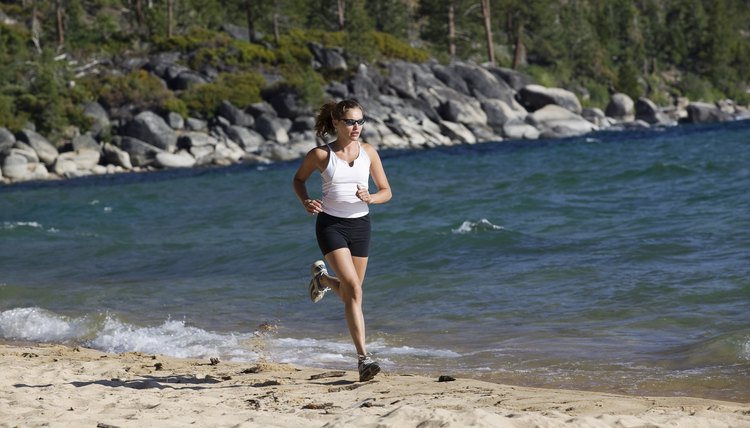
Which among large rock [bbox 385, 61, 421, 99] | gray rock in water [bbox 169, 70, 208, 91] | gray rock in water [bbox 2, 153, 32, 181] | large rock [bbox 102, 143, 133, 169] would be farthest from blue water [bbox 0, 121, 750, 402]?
large rock [bbox 385, 61, 421, 99]

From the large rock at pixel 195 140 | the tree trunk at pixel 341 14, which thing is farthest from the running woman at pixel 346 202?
the tree trunk at pixel 341 14

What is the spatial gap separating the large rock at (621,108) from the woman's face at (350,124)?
57929 millimetres

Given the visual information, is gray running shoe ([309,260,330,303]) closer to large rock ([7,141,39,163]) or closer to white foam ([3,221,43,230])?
white foam ([3,221,43,230])

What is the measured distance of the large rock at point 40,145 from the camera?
135ft

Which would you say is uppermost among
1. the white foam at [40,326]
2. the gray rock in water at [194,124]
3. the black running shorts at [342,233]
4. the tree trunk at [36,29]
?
the tree trunk at [36,29]

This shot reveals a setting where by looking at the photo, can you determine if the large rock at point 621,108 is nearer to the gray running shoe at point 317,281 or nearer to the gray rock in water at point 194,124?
the gray rock in water at point 194,124

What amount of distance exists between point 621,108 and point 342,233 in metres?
58.4

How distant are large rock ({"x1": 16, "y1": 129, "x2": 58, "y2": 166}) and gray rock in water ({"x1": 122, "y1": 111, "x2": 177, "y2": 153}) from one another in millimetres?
3782

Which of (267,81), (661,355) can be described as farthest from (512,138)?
(661,355)

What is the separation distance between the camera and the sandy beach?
16.7ft

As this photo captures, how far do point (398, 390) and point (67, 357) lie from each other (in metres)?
3.21

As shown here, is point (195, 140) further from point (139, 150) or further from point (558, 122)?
point (558, 122)

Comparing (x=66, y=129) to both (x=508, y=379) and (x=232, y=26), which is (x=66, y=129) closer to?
(x=232, y=26)

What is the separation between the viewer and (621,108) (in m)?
62.1
